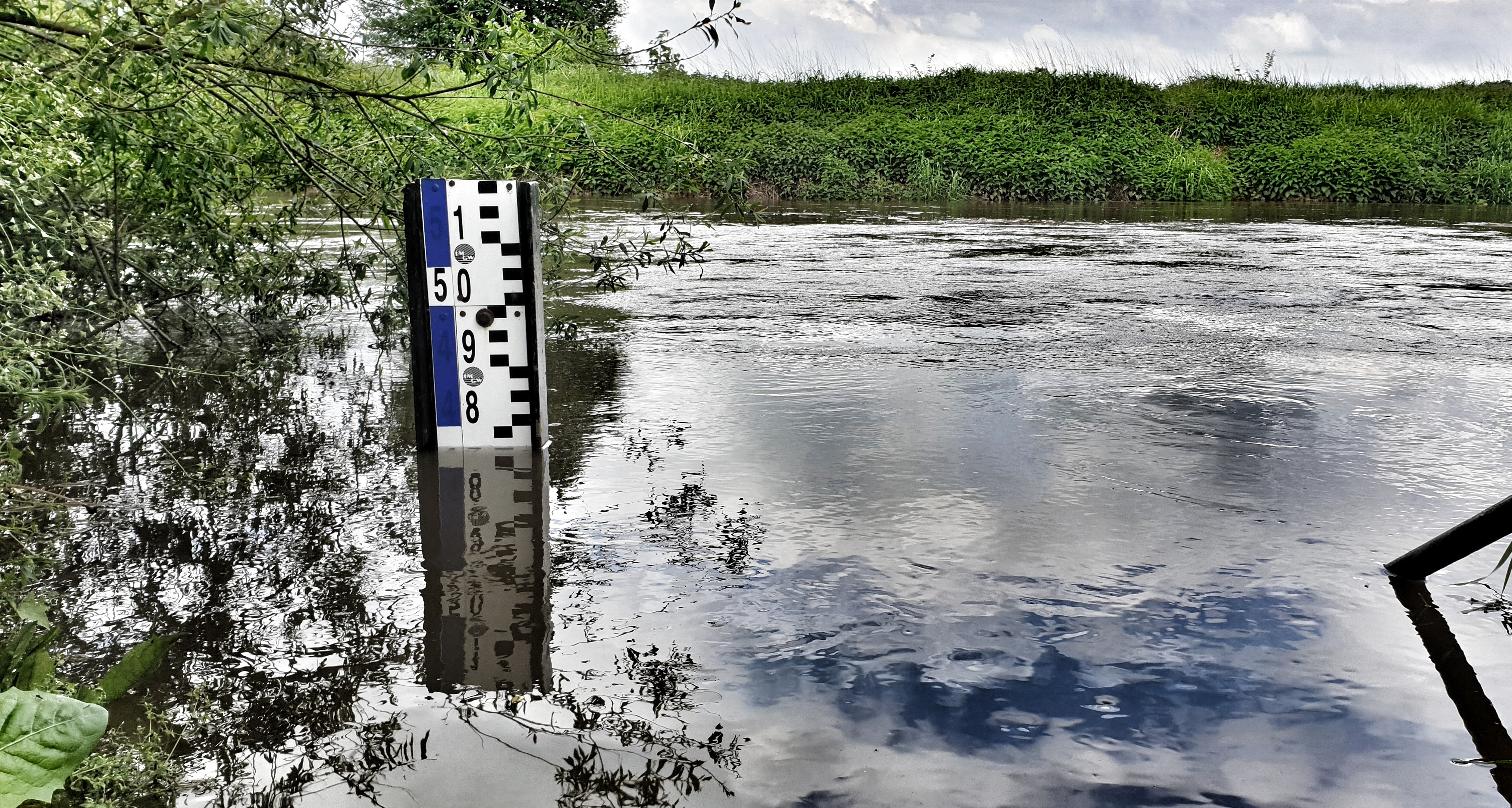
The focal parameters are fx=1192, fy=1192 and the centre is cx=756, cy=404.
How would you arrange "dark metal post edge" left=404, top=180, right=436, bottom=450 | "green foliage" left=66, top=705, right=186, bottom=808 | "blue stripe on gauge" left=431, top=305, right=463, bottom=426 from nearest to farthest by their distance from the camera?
"green foliage" left=66, top=705, right=186, bottom=808, "dark metal post edge" left=404, top=180, right=436, bottom=450, "blue stripe on gauge" left=431, top=305, right=463, bottom=426

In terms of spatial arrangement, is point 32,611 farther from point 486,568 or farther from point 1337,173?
point 1337,173

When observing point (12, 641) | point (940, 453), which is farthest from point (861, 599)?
point (12, 641)

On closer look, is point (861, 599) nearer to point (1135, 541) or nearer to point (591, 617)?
point (591, 617)

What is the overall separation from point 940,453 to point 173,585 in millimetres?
3019

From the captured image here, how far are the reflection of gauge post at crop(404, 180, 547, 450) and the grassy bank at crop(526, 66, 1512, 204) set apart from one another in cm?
1643

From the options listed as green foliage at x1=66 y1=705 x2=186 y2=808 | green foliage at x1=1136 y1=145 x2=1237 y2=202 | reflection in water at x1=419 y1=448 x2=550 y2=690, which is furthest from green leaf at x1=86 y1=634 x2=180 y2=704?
green foliage at x1=1136 y1=145 x2=1237 y2=202

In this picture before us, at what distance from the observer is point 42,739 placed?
205 centimetres

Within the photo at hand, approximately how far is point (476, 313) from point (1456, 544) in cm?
374

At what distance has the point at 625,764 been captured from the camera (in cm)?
258

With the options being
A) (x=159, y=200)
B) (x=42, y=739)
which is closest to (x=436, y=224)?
(x=159, y=200)

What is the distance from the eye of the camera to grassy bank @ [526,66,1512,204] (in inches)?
961

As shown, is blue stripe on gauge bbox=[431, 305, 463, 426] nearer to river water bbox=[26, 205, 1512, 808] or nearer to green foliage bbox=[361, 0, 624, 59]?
river water bbox=[26, 205, 1512, 808]

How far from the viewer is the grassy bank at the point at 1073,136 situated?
24406mm

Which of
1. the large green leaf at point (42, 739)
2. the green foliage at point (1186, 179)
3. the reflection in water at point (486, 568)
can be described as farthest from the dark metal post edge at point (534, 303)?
the green foliage at point (1186, 179)
